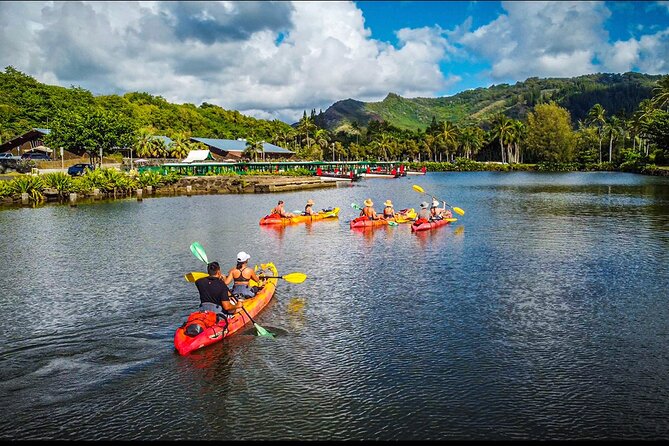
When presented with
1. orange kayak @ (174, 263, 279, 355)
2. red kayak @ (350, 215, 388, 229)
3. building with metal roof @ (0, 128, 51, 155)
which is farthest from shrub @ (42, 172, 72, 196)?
orange kayak @ (174, 263, 279, 355)

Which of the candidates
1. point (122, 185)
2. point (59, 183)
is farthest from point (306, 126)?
point (59, 183)

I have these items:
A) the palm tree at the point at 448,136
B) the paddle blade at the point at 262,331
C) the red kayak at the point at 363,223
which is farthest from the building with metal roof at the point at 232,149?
the paddle blade at the point at 262,331

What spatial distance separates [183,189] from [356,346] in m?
63.1

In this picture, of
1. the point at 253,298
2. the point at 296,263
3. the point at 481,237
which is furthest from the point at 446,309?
the point at 481,237

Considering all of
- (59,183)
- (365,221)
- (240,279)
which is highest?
(59,183)

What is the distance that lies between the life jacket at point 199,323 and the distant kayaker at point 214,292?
242 millimetres

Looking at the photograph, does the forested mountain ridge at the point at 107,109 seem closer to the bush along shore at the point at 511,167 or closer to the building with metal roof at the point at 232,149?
the building with metal roof at the point at 232,149

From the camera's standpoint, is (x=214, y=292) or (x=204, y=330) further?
(x=214, y=292)

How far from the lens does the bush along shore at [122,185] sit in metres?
53.3

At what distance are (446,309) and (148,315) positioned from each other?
9767 millimetres

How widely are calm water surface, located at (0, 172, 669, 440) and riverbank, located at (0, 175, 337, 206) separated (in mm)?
26309

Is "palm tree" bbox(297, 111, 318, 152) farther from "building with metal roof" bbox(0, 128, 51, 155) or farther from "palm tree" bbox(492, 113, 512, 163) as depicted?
"building with metal roof" bbox(0, 128, 51, 155)

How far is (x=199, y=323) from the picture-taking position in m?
14.2

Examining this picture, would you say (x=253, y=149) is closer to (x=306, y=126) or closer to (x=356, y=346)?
(x=306, y=126)
